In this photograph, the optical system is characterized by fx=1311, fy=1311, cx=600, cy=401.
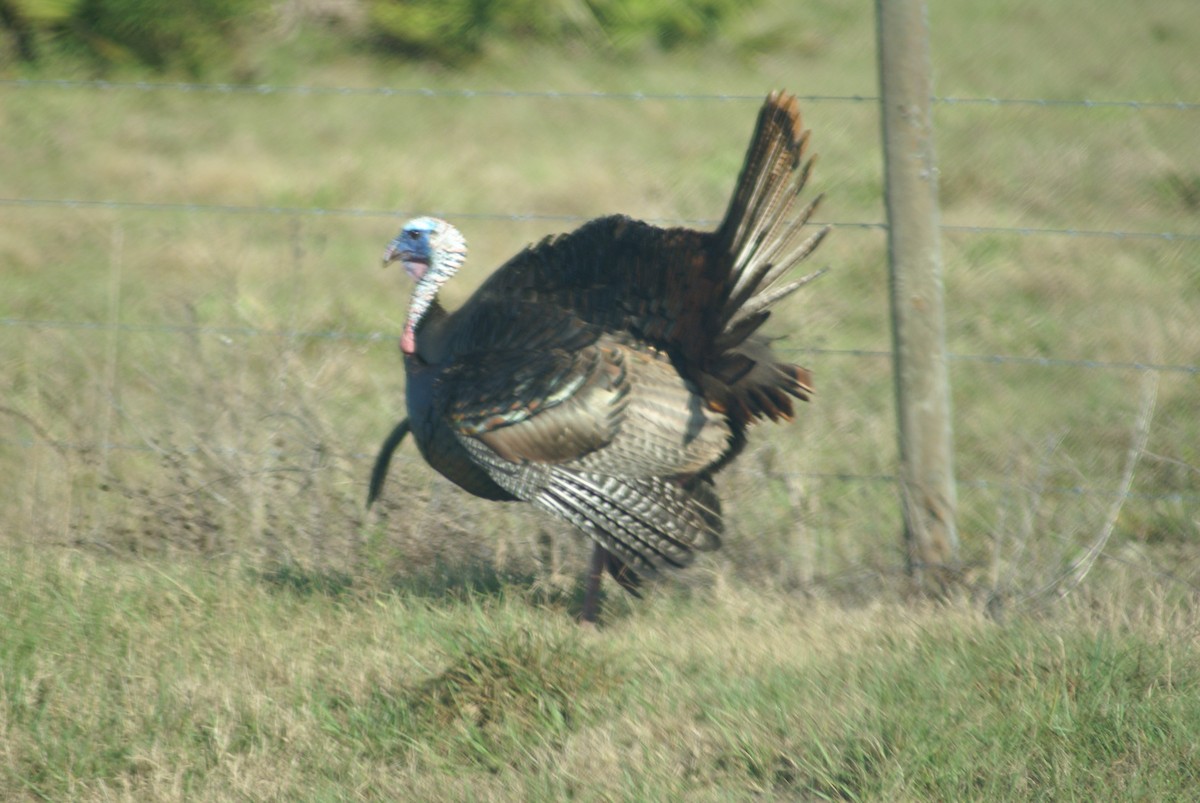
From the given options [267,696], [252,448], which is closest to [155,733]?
[267,696]

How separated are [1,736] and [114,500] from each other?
189 cm

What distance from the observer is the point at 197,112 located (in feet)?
36.6

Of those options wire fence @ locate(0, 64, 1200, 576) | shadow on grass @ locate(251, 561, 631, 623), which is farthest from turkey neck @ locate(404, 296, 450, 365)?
shadow on grass @ locate(251, 561, 631, 623)

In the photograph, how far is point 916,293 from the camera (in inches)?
164

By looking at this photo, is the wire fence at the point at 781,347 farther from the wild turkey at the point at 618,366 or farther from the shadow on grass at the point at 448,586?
the shadow on grass at the point at 448,586

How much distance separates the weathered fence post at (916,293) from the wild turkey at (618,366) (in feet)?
1.11

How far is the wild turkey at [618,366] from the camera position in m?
3.93

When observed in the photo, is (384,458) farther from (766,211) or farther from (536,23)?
(536,23)

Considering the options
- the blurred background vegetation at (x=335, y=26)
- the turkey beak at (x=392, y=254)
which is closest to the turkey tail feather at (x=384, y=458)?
the turkey beak at (x=392, y=254)

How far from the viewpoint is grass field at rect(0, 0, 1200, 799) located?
305 cm

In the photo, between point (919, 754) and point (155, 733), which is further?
point (155, 733)

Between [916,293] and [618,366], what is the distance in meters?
0.98

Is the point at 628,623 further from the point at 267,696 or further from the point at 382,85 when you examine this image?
the point at 382,85

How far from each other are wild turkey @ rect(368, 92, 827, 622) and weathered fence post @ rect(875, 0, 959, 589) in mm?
337
